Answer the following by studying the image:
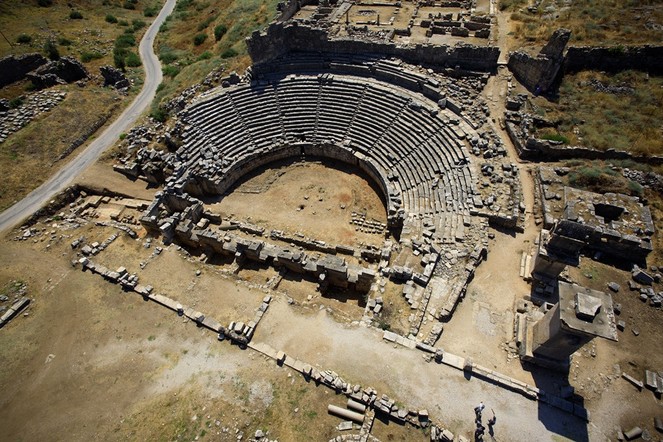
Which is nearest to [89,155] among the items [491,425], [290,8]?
[290,8]

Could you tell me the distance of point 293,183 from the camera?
2758cm

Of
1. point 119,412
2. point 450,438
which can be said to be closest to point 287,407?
point 450,438

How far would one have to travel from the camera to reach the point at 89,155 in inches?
1182

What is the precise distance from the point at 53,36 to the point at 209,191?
130 ft

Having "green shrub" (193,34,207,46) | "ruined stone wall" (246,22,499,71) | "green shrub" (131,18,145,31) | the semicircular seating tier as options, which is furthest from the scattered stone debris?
"green shrub" (131,18,145,31)

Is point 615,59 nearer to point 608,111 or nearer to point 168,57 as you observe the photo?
point 608,111

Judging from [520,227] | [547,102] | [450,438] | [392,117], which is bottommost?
[450,438]

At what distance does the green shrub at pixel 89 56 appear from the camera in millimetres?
41906

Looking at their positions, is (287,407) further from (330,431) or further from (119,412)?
(119,412)

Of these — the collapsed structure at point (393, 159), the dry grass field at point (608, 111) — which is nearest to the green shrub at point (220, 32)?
the collapsed structure at point (393, 159)

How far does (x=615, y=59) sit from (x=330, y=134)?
23135mm

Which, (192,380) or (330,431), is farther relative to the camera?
(192,380)

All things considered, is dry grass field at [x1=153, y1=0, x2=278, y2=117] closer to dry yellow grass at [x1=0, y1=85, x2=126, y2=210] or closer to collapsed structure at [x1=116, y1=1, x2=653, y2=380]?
collapsed structure at [x1=116, y1=1, x2=653, y2=380]

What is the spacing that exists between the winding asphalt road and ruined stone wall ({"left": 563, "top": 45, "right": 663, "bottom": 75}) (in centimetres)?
3915
